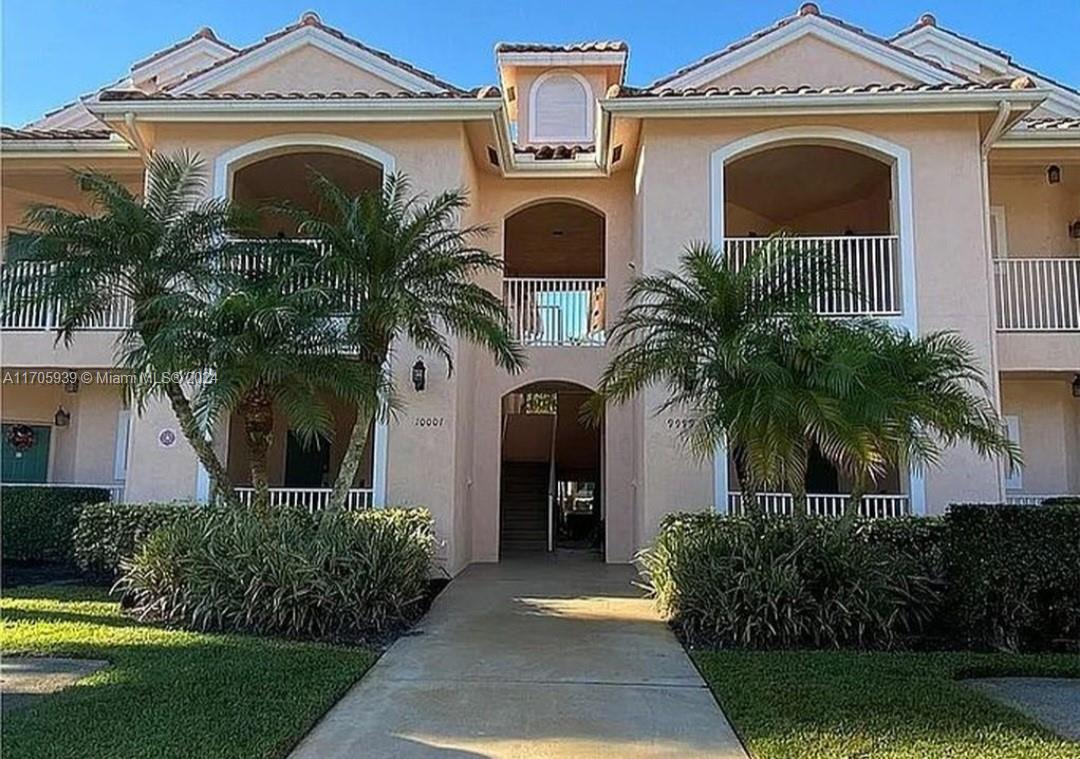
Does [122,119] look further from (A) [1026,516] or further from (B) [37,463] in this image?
(A) [1026,516]

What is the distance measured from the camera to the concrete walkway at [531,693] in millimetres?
5566

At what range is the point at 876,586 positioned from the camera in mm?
8938

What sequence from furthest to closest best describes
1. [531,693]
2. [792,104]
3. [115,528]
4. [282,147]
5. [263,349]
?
[282,147], [792,104], [115,528], [263,349], [531,693]

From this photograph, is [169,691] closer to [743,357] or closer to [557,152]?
[743,357]

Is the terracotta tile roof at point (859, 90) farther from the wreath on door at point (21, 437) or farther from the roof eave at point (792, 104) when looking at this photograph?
the wreath on door at point (21, 437)

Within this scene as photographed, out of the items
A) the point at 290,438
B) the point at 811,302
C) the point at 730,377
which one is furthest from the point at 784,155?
the point at 290,438

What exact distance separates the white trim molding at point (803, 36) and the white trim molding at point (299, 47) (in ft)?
14.0

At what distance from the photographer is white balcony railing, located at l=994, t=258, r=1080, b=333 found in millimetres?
14109

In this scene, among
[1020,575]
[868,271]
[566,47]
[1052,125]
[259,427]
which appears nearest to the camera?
[1020,575]

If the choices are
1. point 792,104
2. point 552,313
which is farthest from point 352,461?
point 792,104

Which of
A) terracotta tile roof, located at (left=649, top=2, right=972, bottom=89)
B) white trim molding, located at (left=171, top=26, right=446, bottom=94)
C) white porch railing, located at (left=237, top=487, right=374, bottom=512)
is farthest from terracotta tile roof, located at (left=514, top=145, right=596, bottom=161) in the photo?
white porch railing, located at (left=237, top=487, right=374, bottom=512)

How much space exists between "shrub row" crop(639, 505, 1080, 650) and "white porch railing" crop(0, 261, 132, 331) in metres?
8.31

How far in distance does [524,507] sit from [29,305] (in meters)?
11.0

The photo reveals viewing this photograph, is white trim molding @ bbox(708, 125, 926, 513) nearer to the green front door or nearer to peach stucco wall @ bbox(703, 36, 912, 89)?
peach stucco wall @ bbox(703, 36, 912, 89)
